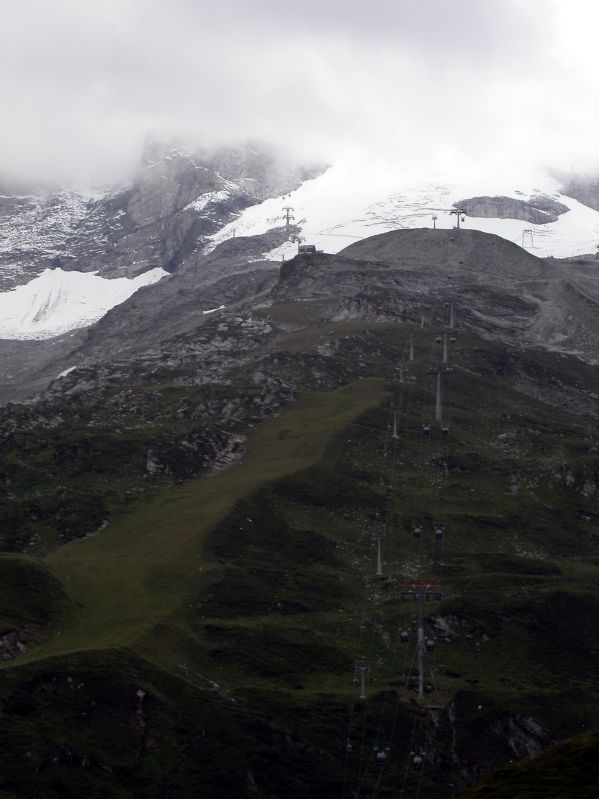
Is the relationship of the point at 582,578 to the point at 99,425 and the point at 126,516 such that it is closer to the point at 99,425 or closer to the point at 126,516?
the point at 126,516

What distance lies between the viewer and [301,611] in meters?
142

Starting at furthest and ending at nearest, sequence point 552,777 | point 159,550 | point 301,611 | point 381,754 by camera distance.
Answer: point 159,550
point 301,611
point 381,754
point 552,777

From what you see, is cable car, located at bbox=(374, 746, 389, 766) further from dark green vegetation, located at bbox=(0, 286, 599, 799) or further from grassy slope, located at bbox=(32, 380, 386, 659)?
grassy slope, located at bbox=(32, 380, 386, 659)

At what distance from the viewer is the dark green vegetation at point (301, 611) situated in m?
114

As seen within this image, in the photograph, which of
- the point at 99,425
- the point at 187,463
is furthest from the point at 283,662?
the point at 99,425

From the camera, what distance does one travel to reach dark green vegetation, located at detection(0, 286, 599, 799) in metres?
114

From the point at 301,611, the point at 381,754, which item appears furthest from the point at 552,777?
the point at 301,611

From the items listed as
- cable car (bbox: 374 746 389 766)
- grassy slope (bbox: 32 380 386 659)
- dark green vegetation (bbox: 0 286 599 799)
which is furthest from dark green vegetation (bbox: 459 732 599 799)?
grassy slope (bbox: 32 380 386 659)

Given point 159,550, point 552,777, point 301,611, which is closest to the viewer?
point 552,777

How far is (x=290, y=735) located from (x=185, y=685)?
30.8 feet

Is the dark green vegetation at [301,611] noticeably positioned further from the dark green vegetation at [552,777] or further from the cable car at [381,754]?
the dark green vegetation at [552,777]

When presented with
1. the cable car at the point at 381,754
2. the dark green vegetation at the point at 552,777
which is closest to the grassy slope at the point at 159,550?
the cable car at the point at 381,754

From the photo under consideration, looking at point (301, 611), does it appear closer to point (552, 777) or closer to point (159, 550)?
point (159, 550)

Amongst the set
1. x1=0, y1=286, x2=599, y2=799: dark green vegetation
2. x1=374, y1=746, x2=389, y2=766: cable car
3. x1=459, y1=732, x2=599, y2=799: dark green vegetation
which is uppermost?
x1=459, y1=732, x2=599, y2=799: dark green vegetation
